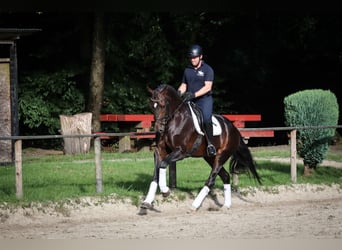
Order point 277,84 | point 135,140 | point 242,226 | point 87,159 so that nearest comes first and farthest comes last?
point 242,226 → point 87,159 → point 135,140 → point 277,84

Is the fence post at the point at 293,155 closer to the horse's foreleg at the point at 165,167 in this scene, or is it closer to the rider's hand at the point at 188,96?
the rider's hand at the point at 188,96

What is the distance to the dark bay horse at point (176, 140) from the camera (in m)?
9.14

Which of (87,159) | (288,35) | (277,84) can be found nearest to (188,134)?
(87,159)

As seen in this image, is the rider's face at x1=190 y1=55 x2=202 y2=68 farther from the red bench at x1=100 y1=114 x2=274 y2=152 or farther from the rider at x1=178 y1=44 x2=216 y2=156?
the red bench at x1=100 y1=114 x2=274 y2=152

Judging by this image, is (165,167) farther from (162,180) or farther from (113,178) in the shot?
(113,178)

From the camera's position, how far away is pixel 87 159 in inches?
666

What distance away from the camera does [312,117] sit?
12984mm

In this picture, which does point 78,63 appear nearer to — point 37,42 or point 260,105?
point 37,42

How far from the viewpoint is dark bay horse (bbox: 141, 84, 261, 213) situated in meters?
9.14

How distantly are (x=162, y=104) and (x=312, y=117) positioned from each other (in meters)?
4.81

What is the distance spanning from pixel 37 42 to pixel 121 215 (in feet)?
47.9

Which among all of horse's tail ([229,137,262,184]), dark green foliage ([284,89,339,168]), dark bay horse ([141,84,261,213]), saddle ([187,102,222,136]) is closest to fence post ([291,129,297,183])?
dark green foliage ([284,89,339,168])

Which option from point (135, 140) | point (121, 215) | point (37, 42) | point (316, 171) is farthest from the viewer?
point (37, 42)

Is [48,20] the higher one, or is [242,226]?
[48,20]
